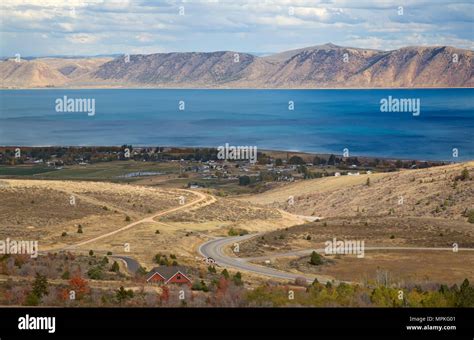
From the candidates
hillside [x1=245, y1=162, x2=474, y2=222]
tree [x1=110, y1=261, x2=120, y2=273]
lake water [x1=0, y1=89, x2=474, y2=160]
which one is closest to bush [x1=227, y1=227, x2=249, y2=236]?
hillside [x1=245, y1=162, x2=474, y2=222]

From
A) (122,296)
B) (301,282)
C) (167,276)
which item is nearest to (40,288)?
(122,296)

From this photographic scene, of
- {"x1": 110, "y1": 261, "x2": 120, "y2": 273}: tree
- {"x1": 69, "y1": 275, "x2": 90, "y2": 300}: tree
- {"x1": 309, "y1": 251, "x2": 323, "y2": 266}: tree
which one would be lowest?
{"x1": 309, "y1": 251, "x2": 323, "y2": 266}: tree

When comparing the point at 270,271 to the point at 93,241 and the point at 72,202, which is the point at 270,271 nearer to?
the point at 93,241

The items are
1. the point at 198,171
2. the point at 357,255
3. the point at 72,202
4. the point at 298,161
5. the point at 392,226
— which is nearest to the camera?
the point at 357,255

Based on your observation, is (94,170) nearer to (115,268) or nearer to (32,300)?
(115,268)

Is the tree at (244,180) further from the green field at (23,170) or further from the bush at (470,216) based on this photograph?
the bush at (470,216)

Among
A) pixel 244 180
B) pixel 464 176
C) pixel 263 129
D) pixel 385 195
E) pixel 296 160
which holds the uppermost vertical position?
pixel 464 176

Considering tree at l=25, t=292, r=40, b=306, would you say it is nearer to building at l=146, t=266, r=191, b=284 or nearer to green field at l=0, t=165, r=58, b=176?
building at l=146, t=266, r=191, b=284

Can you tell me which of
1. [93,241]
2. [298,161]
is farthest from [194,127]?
[93,241]
